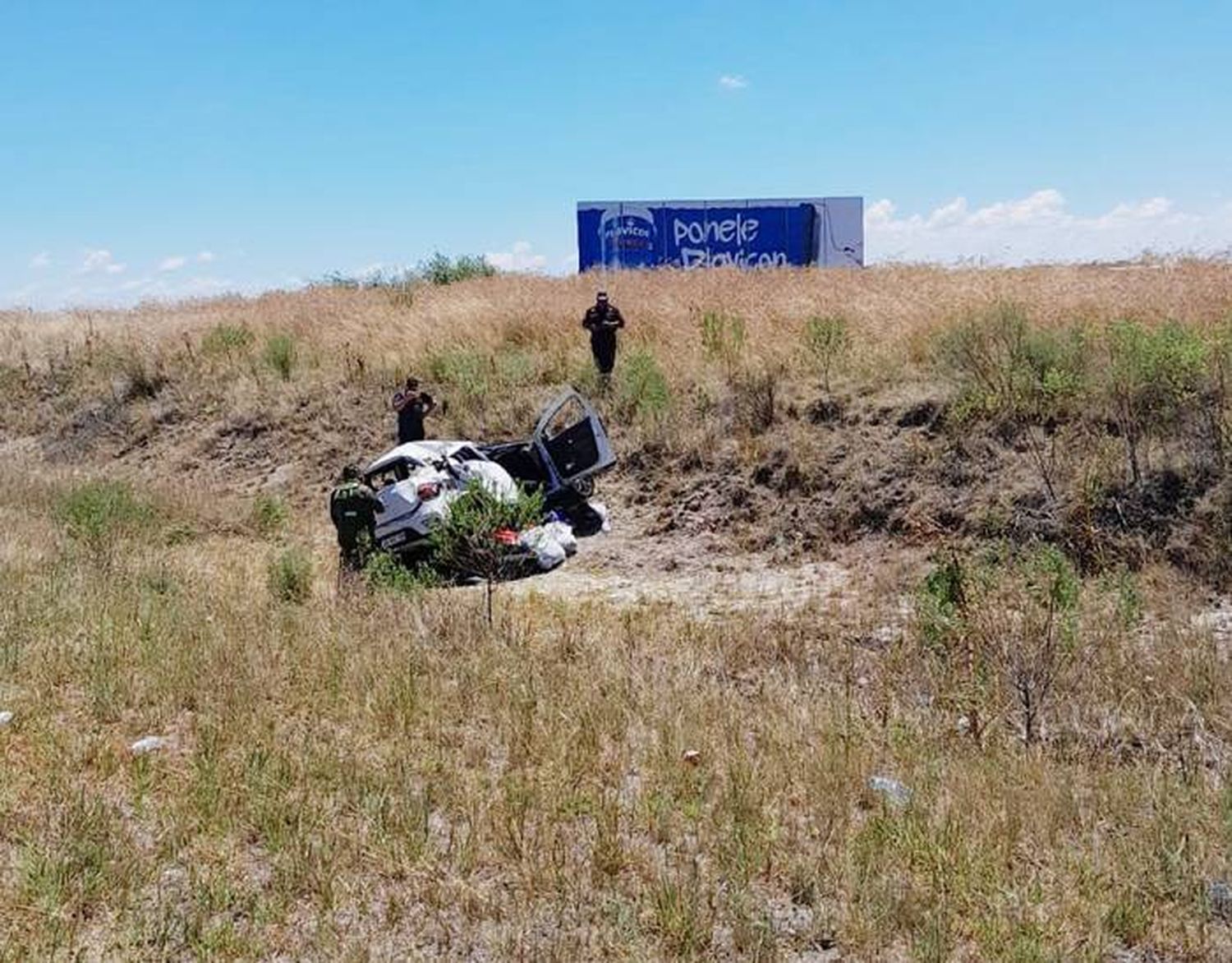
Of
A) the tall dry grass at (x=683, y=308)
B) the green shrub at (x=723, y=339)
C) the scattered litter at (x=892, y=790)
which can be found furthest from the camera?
the green shrub at (x=723, y=339)

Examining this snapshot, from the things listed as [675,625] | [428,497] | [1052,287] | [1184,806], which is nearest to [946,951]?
[1184,806]

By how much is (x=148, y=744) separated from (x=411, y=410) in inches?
354

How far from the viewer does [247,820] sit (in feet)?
14.7

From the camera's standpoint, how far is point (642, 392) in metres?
14.2

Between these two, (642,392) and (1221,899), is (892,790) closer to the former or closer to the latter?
(1221,899)

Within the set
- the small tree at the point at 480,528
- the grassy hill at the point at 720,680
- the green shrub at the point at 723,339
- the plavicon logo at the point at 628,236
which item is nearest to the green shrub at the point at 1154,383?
the grassy hill at the point at 720,680

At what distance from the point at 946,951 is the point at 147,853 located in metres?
3.02

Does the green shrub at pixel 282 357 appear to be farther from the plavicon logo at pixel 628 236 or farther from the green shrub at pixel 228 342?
the plavicon logo at pixel 628 236

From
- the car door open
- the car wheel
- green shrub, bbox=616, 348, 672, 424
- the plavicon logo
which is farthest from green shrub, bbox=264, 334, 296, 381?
the plavicon logo

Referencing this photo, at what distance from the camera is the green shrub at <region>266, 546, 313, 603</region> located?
30.5 feet

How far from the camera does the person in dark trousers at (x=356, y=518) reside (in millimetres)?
10852

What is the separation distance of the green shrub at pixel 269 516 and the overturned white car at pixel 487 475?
1323 millimetres

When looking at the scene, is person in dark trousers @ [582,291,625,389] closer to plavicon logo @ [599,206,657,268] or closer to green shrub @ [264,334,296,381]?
green shrub @ [264,334,296,381]

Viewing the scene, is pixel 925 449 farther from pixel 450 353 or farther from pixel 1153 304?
pixel 450 353
